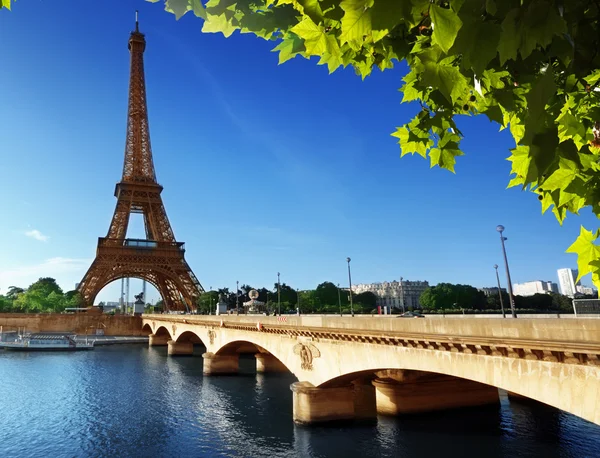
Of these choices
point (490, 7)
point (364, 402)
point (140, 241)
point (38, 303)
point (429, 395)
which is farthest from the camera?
point (38, 303)

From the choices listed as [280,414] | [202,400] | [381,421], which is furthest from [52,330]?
[381,421]

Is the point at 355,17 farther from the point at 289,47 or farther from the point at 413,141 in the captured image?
the point at 413,141

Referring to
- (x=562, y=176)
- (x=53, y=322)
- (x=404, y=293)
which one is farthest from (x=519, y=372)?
(x=404, y=293)

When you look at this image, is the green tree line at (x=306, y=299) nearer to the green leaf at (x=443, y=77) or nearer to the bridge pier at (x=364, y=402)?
the bridge pier at (x=364, y=402)

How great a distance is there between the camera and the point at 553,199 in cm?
266

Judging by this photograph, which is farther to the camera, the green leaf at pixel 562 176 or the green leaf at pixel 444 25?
the green leaf at pixel 562 176

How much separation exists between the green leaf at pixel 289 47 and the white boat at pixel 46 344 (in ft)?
232

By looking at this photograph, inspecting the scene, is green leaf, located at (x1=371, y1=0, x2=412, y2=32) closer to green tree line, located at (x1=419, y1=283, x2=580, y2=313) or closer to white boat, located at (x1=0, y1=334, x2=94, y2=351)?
white boat, located at (x1=0, y1=334, x2=94, y2=351)

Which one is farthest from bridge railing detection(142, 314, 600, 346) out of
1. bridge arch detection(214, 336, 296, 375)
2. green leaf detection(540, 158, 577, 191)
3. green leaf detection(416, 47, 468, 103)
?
bridge arch detection(214, 336, 296, 375)

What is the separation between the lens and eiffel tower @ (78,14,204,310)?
248 feet

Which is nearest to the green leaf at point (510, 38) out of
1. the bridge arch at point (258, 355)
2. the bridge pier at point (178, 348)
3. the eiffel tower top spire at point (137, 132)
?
the bridge arch at point (258, 355)

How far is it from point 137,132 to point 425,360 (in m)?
87.2

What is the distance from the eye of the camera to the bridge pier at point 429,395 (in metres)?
25.4

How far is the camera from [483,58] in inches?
62.2
